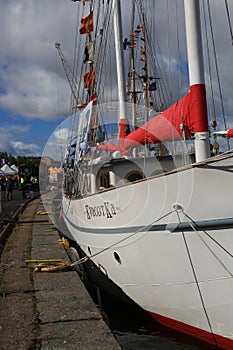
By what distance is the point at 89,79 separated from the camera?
16.7 meters

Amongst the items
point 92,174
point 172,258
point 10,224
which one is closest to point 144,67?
point 10,224

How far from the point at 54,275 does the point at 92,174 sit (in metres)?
2.92

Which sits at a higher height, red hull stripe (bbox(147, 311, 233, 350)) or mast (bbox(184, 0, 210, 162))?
mast (bbox(184, 0, 210, 162))

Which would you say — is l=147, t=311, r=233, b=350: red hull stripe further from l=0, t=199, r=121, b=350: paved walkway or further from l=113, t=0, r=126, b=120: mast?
l=113, t=0, r=126, b=120: mast

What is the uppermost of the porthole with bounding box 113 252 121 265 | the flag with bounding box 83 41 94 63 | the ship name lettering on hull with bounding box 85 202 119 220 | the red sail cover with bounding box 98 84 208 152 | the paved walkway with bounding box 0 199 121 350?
the flag with bounding box 83 41 94 63

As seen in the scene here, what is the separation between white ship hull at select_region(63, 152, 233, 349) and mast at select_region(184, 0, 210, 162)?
865 millimetres

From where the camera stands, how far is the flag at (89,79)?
634 inches

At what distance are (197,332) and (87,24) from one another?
1434cm

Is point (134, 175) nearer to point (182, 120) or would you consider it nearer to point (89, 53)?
point (182, 120)

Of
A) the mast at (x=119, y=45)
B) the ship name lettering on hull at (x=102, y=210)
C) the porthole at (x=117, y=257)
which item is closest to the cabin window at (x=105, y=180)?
the ship name lettering on hull at (x=102, y=210)

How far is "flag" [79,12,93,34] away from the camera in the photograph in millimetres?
17156

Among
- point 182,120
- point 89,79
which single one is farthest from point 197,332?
point 89,79

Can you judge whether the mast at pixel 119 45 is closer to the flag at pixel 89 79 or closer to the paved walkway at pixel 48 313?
the flag at pixel 89 79

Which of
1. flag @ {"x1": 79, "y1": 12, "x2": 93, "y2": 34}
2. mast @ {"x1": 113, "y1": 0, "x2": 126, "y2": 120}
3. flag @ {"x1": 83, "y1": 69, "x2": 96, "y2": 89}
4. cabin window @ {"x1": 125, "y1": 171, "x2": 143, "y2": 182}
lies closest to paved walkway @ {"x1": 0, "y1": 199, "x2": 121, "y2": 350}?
cabin window @ {"x1": 125, "y1": 171, "x2": 143, "y2": 182}
